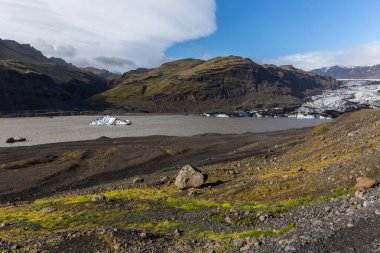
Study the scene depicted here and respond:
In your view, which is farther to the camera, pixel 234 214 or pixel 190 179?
pixel 190 179

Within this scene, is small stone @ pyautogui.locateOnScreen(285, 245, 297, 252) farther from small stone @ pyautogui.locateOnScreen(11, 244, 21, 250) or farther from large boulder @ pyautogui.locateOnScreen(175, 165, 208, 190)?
large boulder @ pyautogui.locateOnScreen(175, 165, 208, 190)

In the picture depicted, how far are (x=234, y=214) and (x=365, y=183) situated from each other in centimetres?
740

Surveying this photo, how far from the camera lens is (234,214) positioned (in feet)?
68.8

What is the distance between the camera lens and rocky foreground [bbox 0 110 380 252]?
610 inches

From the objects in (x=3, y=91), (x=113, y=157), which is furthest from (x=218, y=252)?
(x=3, y=91)

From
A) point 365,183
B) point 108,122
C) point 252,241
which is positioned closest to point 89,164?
point 365,183

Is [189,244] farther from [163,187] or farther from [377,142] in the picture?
[377,142]

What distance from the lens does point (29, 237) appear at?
20.0 m

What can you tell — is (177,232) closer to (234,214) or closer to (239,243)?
(234,214)

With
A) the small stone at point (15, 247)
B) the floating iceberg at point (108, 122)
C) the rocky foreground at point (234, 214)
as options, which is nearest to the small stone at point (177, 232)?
the rocky foreground at point (234, 214)

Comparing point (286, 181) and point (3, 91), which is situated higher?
point (3, 91)

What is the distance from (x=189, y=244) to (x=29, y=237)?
30.0ft

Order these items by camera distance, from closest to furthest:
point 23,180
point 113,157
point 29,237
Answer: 1. point 29,237
2. point 23,180
3. point 113,157

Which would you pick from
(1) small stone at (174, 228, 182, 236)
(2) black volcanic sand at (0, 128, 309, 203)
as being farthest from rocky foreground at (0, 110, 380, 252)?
(2) black volcanic sand at (0, 128, 309, 203)
